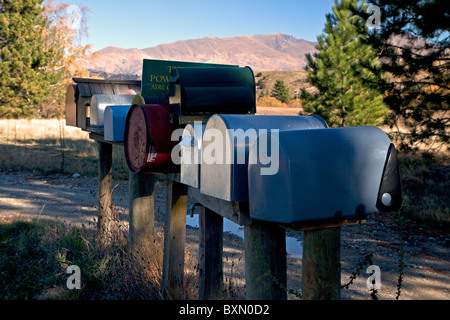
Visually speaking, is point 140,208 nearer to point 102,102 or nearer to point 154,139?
point 102,102

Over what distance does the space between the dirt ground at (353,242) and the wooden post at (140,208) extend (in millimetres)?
120

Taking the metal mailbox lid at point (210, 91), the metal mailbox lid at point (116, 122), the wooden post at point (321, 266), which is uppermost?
the metal mailbox lid at point (210, 91)

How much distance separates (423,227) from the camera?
6262mm

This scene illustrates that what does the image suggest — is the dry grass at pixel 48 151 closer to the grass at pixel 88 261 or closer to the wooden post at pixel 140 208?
the grass at pixel 88 261

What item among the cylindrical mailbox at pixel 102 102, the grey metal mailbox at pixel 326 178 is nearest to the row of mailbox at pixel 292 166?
the grey metal mailbox at pixel 326 178

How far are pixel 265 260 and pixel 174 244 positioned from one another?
1282mm

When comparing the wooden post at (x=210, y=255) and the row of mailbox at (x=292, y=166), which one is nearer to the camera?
the row of mailbox at (x=292, y=166)

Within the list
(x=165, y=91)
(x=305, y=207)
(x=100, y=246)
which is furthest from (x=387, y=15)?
(x=305, y=207)

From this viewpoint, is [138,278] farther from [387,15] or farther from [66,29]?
[66,29]

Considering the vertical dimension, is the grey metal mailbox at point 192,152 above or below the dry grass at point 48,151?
above

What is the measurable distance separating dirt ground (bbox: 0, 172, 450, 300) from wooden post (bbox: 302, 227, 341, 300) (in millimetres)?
1239

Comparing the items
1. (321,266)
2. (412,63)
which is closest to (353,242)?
(412,63)

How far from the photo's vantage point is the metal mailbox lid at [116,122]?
3.03 m
